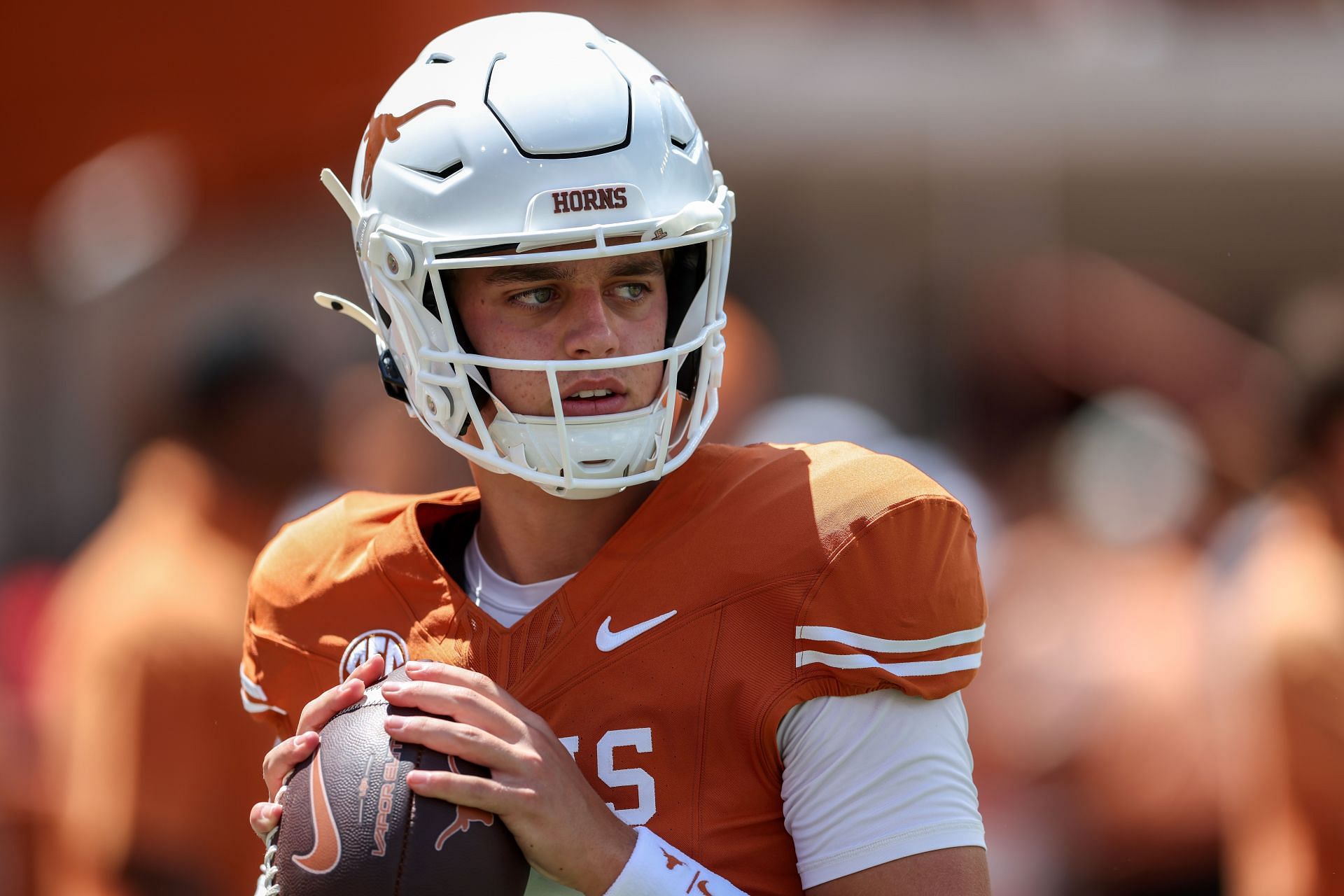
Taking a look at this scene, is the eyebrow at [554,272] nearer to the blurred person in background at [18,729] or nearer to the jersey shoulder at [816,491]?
the jersey shoulder at [816,491]

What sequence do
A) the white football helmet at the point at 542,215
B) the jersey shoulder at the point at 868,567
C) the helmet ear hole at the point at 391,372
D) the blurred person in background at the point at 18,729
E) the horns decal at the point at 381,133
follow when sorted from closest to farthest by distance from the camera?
the jersey shoulder at the point at 868,567 → the white football helmet at the point at 542,215 → the horns decal at the point at 381,133 → the helmet ear hole at the point at 391,372 → the blurred person in background at the point at 18,729

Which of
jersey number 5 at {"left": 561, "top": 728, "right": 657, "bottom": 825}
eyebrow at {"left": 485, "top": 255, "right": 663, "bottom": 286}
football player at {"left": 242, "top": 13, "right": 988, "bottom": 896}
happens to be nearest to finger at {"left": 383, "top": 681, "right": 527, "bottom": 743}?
football player at {"left": 242, "top": 13, "right": 988, "bottom": 896}

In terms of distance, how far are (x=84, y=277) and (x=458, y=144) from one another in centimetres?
358

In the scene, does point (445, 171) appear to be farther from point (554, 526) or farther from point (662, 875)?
point (662, 875)

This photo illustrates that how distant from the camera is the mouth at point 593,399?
1774 millimetres

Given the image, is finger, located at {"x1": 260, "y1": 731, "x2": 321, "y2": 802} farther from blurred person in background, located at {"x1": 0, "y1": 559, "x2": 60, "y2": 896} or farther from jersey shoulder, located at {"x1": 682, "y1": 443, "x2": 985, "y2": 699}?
blurred person in background, located at {"x1": 0, "y1": 559, "x2": 60, "y2": 896}

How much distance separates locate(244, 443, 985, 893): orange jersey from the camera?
167cm

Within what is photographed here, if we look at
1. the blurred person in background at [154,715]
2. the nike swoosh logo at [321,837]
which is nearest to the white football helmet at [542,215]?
the nike swoosh logo at [321,837]

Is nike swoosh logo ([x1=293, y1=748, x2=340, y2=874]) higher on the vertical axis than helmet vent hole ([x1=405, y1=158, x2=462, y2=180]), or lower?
lower

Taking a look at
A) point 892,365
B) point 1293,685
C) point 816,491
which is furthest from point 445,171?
point 892,365

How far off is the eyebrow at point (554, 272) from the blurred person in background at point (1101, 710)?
2161 mm

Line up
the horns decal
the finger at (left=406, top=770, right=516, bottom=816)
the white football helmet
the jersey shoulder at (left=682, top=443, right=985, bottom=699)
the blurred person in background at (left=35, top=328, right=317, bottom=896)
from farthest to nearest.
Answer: the blurred person in background at (left=35, top=328, right=317, bottom=896), the horns decal, the white football helmet, the jersey shoulder at (left=682, top=443, right=985, bottom=699), the finger at (left=406, top=770, right=516, bottom=816)

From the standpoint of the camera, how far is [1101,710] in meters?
3.55

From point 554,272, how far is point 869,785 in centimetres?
69
